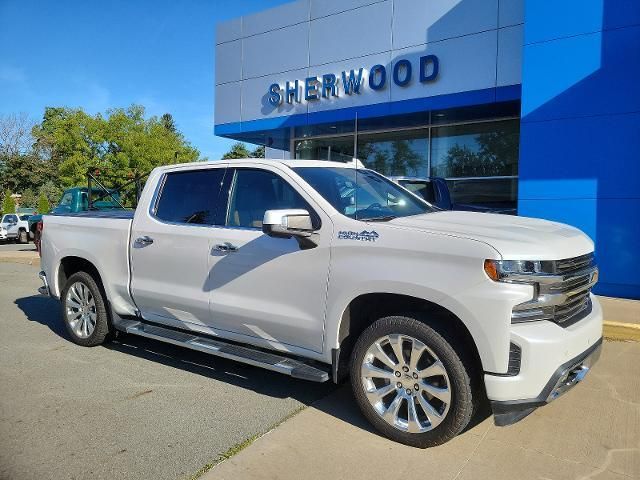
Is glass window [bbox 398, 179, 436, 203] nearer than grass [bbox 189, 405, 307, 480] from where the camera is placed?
No

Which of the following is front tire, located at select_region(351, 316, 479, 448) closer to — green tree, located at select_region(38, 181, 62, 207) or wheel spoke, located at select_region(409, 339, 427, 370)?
wheel spoke, located at select_region(409, 339, 427, 370)

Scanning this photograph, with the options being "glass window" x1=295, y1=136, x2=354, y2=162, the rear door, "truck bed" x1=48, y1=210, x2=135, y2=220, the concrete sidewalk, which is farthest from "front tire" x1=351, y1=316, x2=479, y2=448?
"glass window" x1=295, y1=136, x2=354, y2=162

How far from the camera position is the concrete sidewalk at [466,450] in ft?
9.91

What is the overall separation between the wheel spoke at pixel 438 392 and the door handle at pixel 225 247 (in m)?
1.79

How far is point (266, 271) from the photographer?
389cm

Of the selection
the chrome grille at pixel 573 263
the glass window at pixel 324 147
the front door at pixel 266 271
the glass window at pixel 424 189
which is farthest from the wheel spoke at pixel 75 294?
the glass window at pixel 324 147

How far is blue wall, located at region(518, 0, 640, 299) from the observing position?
7.93 meters

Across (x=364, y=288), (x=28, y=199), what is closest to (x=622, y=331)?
(x=364, y=288)

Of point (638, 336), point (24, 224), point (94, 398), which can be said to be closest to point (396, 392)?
point (94, 398)

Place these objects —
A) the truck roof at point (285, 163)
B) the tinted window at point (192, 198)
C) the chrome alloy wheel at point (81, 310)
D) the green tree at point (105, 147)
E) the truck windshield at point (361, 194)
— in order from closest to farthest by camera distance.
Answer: the truck windshield at point (361, 194), the truck roof at point (285, 163), the tinted window at point (192, 198), the chrome alloy wheel at point (81, 310), the green tree at point (105, 147)

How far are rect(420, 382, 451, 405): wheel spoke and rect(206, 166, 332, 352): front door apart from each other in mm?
796

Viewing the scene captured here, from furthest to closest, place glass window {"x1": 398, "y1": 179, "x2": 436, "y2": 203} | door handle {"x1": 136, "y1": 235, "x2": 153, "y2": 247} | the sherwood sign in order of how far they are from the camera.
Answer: the sherwood sign, glass window {"x1": 398, "y1": 179, "x2": 436, "y2": 203}, door handle {"x1": 136, "y1": 235, "x2": 153, "y2": 247}

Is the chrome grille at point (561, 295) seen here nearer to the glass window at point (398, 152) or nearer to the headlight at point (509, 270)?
the headlight at point (509, 270)

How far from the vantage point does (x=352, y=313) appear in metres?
3.63
